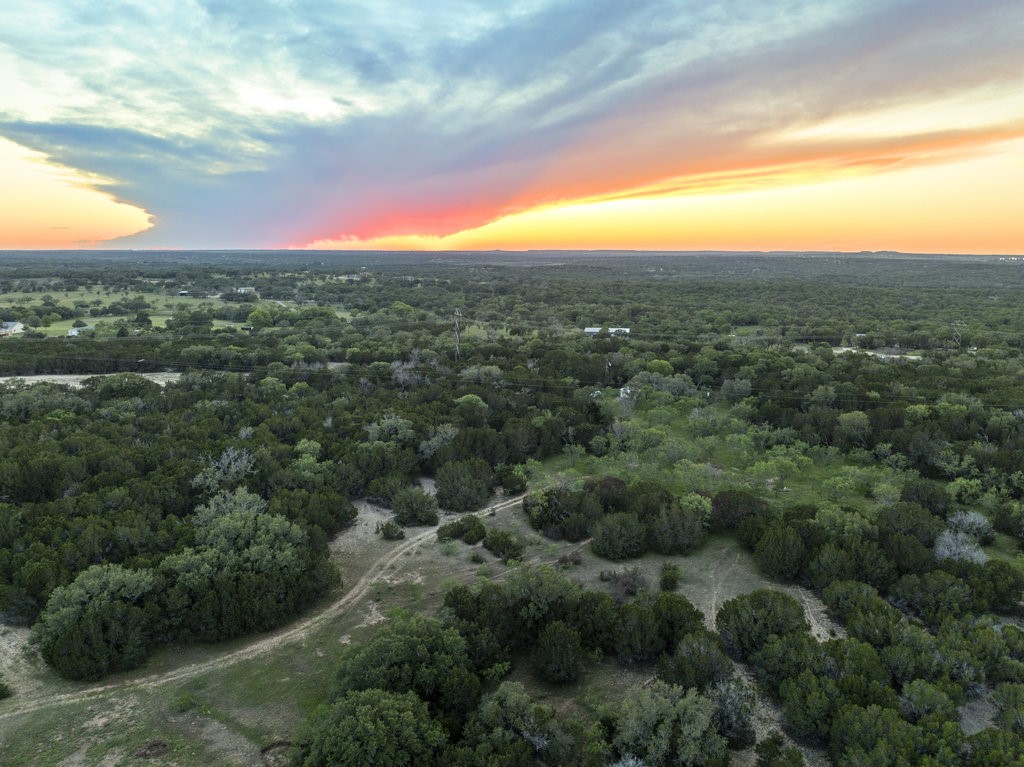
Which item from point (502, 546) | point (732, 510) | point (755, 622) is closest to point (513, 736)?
point (755, 622)

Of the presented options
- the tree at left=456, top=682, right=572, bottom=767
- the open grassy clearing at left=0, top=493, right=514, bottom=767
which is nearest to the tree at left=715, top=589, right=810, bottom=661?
the tree at left=456, top=682, right=572, bottom=767

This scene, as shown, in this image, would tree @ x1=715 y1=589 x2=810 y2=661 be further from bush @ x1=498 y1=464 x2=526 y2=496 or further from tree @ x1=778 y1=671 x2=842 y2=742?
bush @ x1=498 y1=464 x2=526 y2=496

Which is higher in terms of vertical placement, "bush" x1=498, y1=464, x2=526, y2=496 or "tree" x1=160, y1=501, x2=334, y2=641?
"tree" x1=160, y1=501, x2=334, y2=641

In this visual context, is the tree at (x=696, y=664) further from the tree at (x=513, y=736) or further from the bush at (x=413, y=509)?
the bush at (x=413, y=509)

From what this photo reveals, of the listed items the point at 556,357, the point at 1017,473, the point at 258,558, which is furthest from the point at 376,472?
the point at 1017,473

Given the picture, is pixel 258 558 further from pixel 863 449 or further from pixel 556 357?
pixel 556 357

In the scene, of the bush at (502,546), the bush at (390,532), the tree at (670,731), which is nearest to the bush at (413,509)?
the bush at (390,532)

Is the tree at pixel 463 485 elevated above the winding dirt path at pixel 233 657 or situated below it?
above
